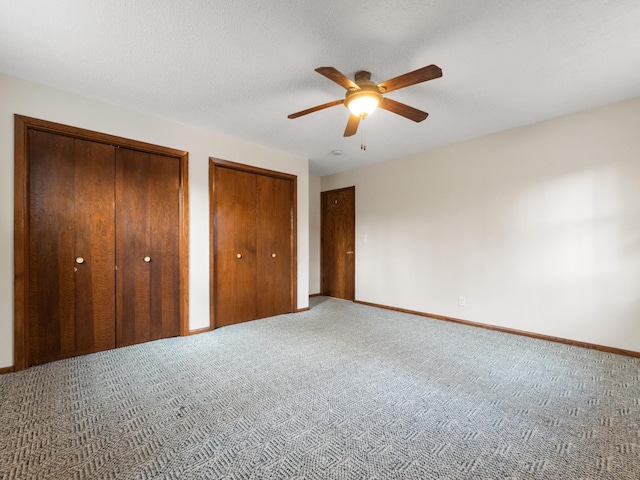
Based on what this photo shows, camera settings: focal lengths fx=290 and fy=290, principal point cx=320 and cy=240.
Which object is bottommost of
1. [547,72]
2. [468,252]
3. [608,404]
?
[608,404]

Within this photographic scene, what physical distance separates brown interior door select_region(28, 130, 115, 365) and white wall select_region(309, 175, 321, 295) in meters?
3.48

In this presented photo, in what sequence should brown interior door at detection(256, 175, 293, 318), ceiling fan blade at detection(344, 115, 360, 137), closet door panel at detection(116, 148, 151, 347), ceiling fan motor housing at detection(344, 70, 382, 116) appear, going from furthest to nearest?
brown interior door at detection(256, 175, 293, 318) → closet door panel at detection(116, 148, 151, 347) → ceiling fan blade at detection(344, 115, 360, 137) → ceiling fan motor housing at detection(344, 70, 382, 116)

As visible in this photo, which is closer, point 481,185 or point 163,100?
point 163,100

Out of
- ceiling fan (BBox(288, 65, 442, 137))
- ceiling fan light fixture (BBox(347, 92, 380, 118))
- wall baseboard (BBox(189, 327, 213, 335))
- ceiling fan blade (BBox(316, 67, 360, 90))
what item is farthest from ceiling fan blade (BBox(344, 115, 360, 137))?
wall baseboard (BBox(189, 327, 213, 335))

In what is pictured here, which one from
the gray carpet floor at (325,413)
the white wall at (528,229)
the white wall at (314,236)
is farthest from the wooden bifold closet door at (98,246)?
the white wall at (528,229)

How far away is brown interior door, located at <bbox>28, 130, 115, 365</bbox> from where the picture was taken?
8.38ft

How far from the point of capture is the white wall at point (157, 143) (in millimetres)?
2391

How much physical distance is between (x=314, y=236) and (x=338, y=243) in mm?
566

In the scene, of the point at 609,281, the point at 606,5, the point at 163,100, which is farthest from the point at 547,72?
the point at 163,100

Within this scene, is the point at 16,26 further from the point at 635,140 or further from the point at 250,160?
the point at 635,140

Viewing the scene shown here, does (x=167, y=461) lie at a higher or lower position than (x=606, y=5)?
lower

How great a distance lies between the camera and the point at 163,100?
2793 millimetres

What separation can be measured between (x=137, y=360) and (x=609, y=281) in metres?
4.61

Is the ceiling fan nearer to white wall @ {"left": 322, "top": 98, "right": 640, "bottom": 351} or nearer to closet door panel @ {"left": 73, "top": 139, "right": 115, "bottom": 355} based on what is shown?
white wall @ {"left": 322, "top": 98, "right": 640, "bottom": 351}
